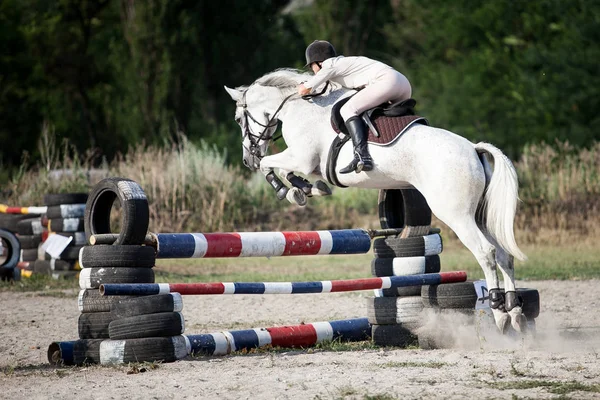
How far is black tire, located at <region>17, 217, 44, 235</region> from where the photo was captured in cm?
1398

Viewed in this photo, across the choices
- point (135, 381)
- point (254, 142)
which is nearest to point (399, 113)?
point (254, 142)

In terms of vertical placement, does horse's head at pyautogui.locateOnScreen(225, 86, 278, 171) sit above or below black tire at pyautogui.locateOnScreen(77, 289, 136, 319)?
above

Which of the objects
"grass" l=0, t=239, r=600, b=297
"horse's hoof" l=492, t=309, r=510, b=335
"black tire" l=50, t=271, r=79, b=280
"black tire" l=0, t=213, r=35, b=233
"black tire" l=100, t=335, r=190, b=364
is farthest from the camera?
"black tire" l=0, t=213, r=35, b=233

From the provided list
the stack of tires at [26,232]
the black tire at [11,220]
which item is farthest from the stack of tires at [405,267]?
the black tire at [11,220]

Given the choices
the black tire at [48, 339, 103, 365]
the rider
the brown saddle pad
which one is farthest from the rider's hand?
the black tire at [48, 339, 103, 365]

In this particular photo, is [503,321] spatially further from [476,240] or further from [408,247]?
[408,247]

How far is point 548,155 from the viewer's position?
61.4 ft

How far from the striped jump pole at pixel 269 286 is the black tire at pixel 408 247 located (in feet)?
0.83

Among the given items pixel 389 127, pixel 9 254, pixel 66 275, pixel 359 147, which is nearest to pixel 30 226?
pixel 9 254

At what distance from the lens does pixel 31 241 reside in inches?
555

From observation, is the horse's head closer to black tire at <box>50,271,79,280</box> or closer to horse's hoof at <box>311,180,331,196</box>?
A: horse's hoof at <box>311,180,331,196</box>

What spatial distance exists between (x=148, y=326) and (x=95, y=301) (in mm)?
552

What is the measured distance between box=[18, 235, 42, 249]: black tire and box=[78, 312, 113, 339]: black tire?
24.9ft

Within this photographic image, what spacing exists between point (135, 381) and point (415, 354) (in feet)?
6.81
